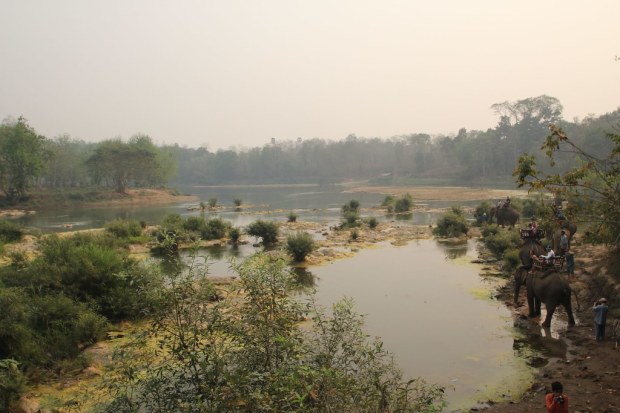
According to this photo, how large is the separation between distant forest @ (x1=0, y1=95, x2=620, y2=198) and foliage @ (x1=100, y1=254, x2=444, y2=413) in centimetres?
4942

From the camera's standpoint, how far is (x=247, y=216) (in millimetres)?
48750

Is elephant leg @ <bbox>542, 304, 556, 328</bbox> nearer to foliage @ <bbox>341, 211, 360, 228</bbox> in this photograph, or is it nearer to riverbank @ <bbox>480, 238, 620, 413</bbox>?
riverbank @ <bbox>480, 238, 620, 413</bbox>

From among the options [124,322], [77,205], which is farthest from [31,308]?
[77,205]

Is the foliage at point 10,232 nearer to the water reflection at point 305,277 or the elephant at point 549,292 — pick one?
the water reflection at point 305,277

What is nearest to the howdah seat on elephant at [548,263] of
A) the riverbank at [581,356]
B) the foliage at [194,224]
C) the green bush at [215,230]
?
the riverbank at [581,356]

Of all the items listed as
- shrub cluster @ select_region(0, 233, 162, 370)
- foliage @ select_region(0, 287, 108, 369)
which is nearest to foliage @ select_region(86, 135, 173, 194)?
shrub cluster @ select_region(0, 233, 162, 370)

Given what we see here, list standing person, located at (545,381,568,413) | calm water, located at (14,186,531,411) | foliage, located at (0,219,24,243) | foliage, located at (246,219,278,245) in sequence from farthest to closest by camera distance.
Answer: foliage, located at (246,219,278,245)
foliage, located at (0,219,24,243)
calm water, located at (14,186,531,411)
standing person, located at (545,381,568,413)

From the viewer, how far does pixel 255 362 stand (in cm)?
593

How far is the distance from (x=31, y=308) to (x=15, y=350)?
1676mm

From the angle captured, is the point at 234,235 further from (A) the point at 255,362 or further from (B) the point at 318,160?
(B) the point at 318,160

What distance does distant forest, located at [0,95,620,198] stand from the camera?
64.1 m

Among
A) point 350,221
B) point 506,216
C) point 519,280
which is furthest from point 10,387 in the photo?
point 350,221

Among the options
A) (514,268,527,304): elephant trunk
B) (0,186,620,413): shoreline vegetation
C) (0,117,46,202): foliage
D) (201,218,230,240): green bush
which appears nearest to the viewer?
(0,186,620,413): shoreline vegetation

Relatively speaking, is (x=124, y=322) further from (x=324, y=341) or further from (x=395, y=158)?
(x=395, y=158)
